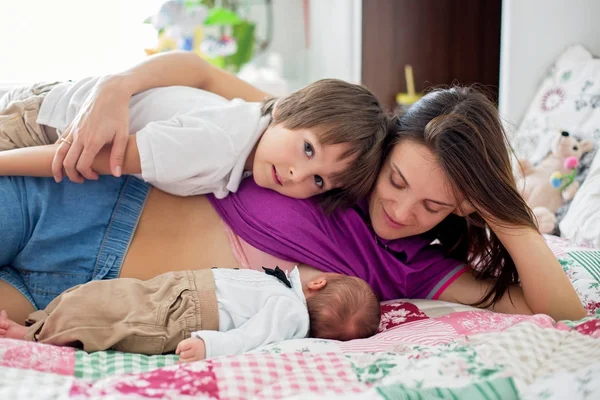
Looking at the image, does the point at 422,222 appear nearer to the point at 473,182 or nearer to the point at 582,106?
the point at 473,182

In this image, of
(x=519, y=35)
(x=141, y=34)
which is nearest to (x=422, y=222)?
(x=519, y=35)

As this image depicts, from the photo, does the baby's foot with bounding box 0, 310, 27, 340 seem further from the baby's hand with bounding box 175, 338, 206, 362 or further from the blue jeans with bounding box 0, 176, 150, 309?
the baby's hand with bounding box 175, 338, 206, 362

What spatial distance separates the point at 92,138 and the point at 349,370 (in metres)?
0.70

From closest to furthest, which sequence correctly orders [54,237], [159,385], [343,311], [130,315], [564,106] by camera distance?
[159,385] < [130,315] < [343,311] < [54,237] < [564,106]

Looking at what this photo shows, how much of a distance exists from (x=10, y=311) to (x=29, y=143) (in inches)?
16.5

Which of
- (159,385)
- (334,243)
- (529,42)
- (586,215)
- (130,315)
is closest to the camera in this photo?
(159,385)

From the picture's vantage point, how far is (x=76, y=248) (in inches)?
49.8

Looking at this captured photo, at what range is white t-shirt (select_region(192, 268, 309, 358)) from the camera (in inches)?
41.5

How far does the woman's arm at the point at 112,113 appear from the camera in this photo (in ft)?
4.07

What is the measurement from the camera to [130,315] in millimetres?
1027

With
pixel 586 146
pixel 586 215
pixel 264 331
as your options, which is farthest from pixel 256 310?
pixel 586 146

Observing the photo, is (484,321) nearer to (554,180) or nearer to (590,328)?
(590,328)

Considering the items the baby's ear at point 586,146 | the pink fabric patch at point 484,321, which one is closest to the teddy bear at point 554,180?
the baby's ear at point 586,146

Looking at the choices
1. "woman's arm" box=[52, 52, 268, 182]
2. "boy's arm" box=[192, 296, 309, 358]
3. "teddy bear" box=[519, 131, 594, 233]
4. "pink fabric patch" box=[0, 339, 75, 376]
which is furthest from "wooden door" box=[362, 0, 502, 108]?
"pink fabric patch" box=[0, 339, 75, 376]
